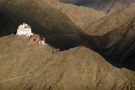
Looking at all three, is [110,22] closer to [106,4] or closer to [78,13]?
[78,13]

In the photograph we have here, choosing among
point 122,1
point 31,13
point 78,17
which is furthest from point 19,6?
point 122,1

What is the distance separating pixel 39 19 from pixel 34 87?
2728 inches

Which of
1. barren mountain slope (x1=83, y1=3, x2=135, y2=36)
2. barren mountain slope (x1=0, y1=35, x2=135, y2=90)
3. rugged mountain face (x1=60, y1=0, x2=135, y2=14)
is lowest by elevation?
rugged mountain face (x1=60, y1=0, x2=135, y2=14)

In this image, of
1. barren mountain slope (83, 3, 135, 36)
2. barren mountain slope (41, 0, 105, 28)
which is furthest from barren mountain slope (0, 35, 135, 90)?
barren mountain slope (41, 0, 105, 28)

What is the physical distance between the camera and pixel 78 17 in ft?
446

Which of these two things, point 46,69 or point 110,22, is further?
point 110,22

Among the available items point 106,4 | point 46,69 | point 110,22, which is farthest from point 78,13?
point 46,69

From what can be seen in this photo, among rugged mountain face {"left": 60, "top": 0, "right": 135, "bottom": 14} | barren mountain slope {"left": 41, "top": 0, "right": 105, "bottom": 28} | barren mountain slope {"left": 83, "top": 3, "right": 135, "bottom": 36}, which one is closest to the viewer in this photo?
barren mountain slope {"left": 83, "top": 3, "right": 135, "bottom": 36}

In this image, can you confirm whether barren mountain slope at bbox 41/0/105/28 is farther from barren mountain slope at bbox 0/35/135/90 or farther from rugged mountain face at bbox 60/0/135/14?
barren mountain slope at bbox 0/35/135/90

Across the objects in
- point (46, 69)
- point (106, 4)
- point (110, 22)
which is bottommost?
point (106, 4)

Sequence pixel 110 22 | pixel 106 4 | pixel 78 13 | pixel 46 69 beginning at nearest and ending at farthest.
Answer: pixel 46 69 < pixel 110 22 < pixel 78 13 < pixel 106 4

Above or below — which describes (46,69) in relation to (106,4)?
above

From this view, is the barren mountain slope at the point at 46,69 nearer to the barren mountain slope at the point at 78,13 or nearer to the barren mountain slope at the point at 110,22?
the barren mountain slope at the point at 110,22

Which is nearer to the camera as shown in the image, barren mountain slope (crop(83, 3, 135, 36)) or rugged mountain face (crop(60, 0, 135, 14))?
barren mountain slope (crop(83, 3, 135, 36))
